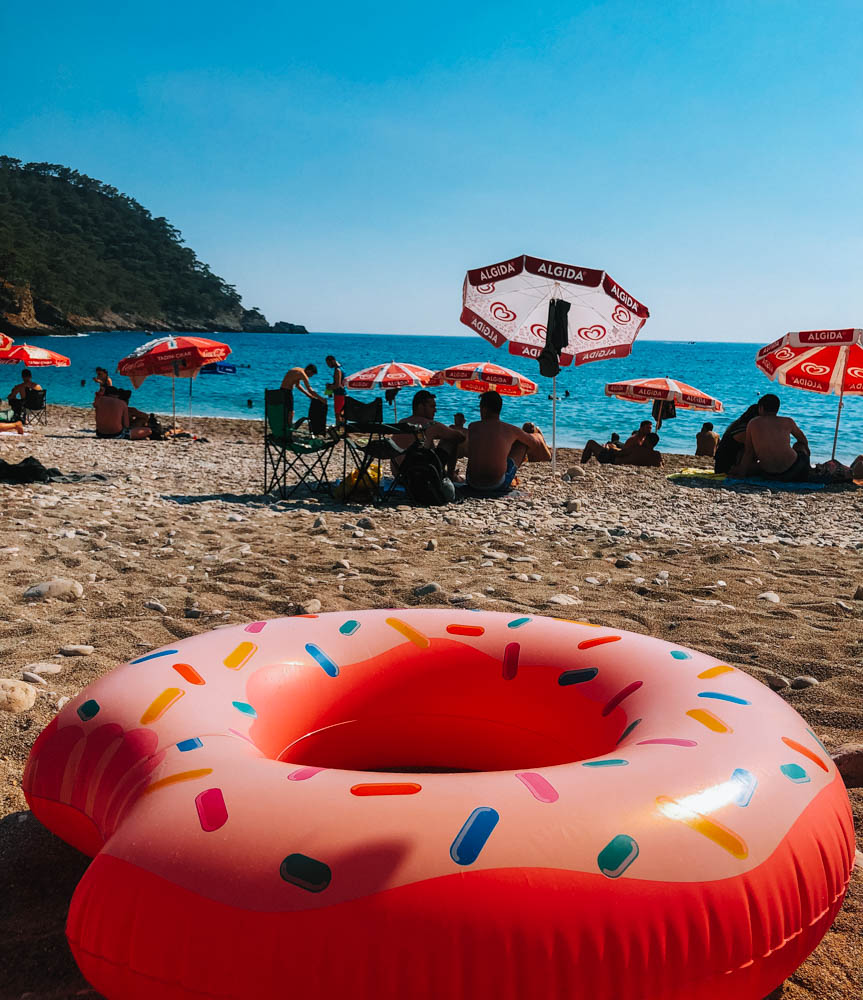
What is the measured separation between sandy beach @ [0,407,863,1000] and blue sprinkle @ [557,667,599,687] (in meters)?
0.85

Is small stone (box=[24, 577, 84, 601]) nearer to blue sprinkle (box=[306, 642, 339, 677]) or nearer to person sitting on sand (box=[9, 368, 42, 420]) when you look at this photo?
blue sprinkle (box=[306, 642, 339, 677])

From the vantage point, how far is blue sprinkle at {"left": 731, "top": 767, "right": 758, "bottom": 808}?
1.52m

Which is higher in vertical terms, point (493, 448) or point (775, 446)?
point (775, 446)

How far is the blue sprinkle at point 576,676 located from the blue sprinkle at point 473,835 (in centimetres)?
86

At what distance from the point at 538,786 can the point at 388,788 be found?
31 cm

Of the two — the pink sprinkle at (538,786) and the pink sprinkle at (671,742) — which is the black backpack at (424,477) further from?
the pink sprinkle at (538,786)

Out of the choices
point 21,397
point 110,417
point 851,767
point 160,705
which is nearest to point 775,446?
point 851,767

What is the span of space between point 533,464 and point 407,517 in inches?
220

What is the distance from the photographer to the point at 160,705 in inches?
72.0

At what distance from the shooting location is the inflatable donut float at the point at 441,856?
123 centimetres

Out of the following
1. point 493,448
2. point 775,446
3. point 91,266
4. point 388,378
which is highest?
point 91,266

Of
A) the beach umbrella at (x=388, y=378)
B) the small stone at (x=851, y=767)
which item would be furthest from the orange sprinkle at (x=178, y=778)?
the beach umbrella at (x=388, y=378)

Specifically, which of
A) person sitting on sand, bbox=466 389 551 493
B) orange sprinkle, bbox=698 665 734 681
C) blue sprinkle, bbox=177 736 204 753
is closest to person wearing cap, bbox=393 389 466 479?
person sitting on sand, bbox=466 389 551 493

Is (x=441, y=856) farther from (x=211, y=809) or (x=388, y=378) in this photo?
(x=388, y=378)
